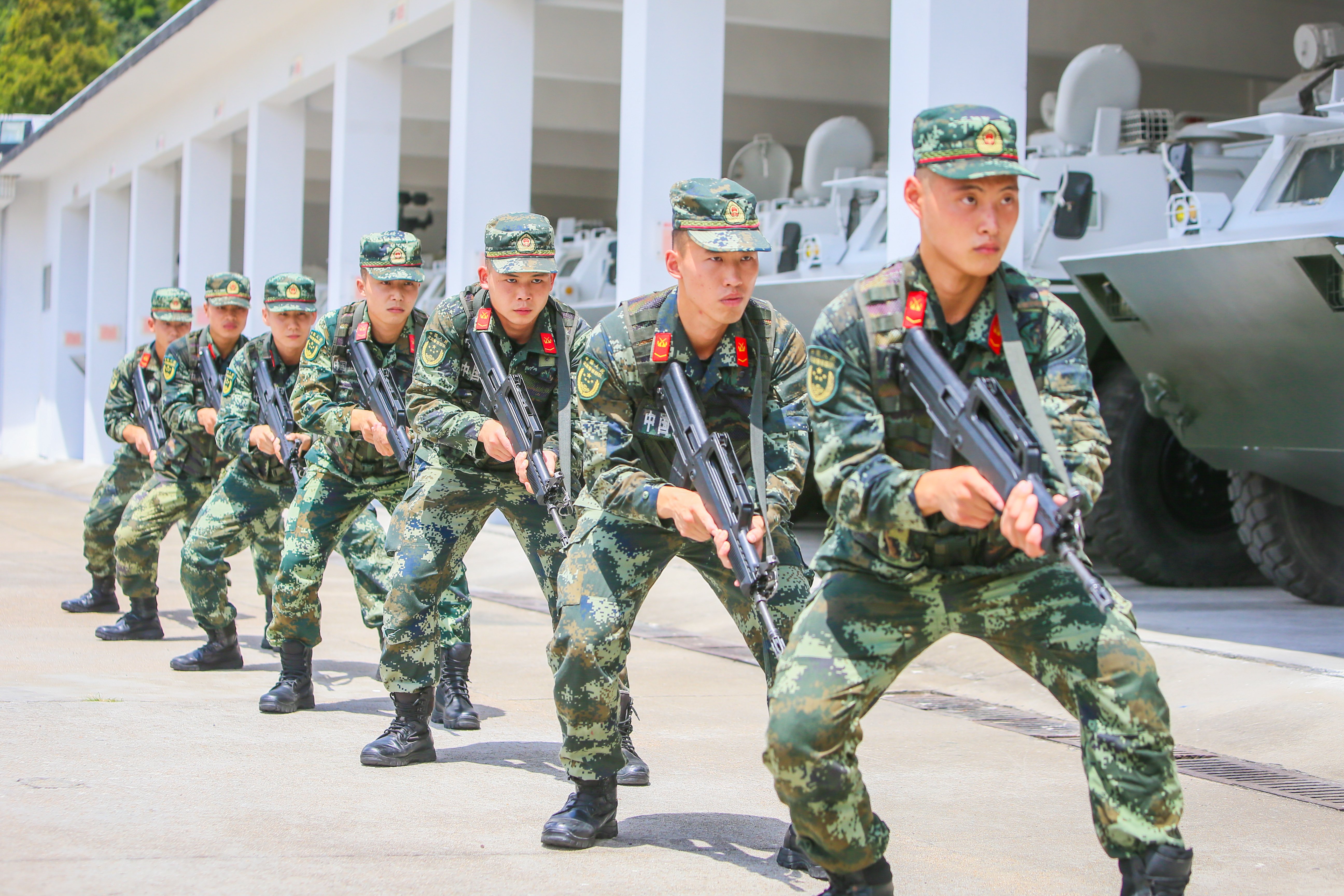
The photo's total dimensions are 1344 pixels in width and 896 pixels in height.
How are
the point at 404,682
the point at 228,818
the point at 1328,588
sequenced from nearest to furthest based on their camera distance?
the point at 228,818 < the point at 404,682 < the point at 1328,588

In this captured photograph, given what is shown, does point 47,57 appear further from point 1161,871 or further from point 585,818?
point 1161,871

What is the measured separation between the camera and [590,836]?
4.14 metres

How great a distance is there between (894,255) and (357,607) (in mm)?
3866

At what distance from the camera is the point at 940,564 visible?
3.21 m

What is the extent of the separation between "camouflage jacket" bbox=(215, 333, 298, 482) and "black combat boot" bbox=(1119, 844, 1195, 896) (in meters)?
4.74

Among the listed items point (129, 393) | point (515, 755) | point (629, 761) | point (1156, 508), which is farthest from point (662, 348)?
point (1156, 508)

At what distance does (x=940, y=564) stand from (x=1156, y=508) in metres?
7.25

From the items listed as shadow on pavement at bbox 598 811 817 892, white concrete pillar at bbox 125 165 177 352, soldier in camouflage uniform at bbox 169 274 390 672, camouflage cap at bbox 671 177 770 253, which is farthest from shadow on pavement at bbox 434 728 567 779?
white concrete pillar at bbox 125 165 177 352

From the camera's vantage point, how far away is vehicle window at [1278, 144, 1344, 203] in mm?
8844

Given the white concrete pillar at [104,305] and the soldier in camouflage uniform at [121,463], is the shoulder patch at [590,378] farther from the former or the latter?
the white concrete pillar at [104,305]

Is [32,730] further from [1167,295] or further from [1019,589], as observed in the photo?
[1167,295]

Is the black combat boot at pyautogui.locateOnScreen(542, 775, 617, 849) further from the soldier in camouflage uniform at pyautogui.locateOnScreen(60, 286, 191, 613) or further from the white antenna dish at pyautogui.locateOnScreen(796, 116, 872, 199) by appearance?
the white antenna dish at pyautogui.locateOnScreen(796, 116, 872, 199)

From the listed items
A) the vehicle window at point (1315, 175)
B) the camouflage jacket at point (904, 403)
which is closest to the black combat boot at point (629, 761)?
the camouflage jacket at point (904, 403)

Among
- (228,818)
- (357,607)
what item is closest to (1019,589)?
(228,818)
